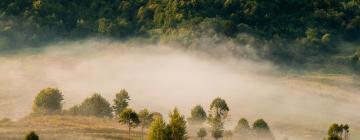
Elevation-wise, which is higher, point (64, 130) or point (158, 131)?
point (64, 130)

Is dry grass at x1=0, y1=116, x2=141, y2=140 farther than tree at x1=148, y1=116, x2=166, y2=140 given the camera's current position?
Yes

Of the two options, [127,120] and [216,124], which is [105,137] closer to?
[127,120]

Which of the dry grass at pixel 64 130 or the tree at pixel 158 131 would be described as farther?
the dry grass at pixel 64 130

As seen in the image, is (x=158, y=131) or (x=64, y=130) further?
(x=64, y=130)

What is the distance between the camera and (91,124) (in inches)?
7849

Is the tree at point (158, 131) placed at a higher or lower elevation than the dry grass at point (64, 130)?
lower

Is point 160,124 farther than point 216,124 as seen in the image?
No

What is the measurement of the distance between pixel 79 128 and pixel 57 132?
11.3 m

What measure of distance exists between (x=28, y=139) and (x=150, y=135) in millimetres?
23166

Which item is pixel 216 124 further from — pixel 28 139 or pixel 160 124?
pixel 28 139

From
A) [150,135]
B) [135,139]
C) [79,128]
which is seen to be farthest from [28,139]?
[79,128]

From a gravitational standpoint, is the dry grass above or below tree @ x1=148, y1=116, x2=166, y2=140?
above

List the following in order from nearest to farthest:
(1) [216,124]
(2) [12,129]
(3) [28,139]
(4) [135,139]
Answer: (3) [28,139] → (4) [135,139] → (2) [12,129] → (1) [216,124]

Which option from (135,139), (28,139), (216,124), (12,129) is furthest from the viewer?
(216,124)
